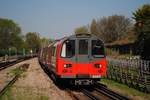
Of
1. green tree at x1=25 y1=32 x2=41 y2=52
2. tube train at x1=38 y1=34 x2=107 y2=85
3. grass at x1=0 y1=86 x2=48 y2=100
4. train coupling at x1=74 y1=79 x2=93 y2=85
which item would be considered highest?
green tree at x1=25 y1=32 x2=41 y2=52

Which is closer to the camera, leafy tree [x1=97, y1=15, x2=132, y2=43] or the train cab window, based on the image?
the train cab window

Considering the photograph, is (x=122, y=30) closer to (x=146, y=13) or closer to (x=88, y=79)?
(x=146, y=13)

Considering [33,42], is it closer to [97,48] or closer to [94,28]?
[94,28]

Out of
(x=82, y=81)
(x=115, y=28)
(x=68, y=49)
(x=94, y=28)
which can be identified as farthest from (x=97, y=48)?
(x=94, y=28)

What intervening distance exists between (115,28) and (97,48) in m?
76.0

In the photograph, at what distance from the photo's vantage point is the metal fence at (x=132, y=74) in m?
16.1

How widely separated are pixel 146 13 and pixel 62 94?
5006 cm

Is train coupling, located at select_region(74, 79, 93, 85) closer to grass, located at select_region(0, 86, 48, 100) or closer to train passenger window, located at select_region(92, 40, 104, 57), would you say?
train passenger window, located at select_region(92, 40, 104, 57)

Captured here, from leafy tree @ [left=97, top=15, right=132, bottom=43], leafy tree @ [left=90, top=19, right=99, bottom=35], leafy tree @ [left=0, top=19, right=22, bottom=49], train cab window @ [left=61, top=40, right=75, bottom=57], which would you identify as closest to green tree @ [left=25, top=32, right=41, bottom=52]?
leafy tree @ [left=0, top=19, right=22, bottom=49]

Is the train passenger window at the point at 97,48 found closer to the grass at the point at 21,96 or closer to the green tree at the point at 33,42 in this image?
the grass at the point at 21,96

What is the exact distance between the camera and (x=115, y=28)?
91625mm

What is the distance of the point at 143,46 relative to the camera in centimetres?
3027

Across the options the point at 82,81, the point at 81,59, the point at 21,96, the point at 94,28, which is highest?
the point at 94,28

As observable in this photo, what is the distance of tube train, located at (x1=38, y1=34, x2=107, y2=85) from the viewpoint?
16.1 m
